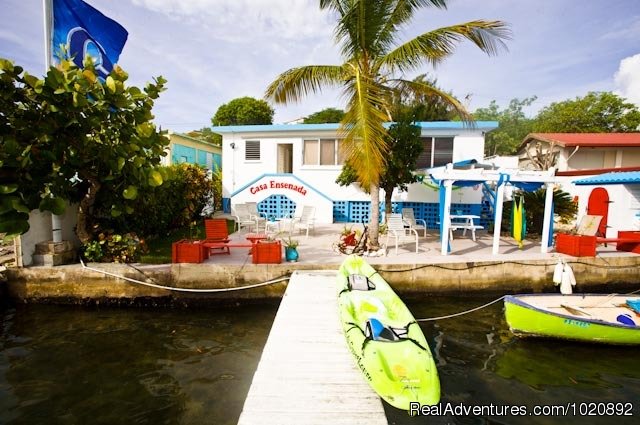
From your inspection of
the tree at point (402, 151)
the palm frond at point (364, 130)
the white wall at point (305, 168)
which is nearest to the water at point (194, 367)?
the palm frond at point (364, 130)

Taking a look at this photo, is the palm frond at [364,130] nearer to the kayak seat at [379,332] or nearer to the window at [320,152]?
the kayak seat at [379,332]

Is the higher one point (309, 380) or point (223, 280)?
point (223, 280)

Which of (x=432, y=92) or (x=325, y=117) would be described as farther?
(x=325, y=117)

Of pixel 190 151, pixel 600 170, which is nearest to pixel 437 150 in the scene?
pixel 600 170

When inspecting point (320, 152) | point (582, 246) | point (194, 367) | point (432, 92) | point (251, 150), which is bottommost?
point (194, 367)

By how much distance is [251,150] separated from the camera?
15.7 meters

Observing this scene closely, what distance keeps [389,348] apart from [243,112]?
33.8 m

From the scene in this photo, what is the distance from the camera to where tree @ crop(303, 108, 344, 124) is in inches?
1462

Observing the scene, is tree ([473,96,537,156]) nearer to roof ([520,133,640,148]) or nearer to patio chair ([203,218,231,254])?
roof ([520,133,640,148])

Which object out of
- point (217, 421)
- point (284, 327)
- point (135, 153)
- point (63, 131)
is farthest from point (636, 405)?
point (63, 131)

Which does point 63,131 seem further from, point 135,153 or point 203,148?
point 203,148

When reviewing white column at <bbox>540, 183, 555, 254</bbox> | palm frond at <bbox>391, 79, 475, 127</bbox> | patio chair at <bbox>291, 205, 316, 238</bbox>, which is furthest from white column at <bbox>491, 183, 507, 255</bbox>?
patio chair at <bbox>291, 205, 316, 238</bbox>

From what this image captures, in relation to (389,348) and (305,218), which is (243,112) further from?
(389,348)

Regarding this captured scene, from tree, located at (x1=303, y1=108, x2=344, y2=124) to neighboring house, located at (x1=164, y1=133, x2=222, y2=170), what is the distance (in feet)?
56.6
